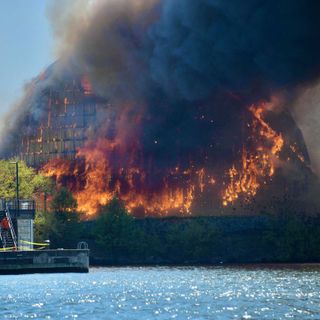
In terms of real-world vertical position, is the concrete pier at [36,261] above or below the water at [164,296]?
above

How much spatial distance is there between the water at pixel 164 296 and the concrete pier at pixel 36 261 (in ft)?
5.86

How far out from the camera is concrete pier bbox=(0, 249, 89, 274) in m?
162

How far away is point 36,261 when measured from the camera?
531 feet

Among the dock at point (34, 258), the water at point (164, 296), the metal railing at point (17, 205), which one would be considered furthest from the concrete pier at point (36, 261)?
the metal railing at point (17, 205)

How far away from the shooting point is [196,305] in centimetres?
10956

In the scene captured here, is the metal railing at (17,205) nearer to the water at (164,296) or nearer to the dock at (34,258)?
the dock at (34,258)

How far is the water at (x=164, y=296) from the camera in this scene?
10162 cm

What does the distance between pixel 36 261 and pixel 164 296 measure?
44061 millimetres

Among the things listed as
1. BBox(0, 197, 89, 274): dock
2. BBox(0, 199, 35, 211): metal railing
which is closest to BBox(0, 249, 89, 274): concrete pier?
BBox(0, 197, 89, 274): dock

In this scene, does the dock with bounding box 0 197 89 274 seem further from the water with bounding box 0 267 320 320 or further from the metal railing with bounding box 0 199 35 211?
the metal railing with bounding box 0 199 35 211

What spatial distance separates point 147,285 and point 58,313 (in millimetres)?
36978

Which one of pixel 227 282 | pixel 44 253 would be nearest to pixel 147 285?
pixel 227 282

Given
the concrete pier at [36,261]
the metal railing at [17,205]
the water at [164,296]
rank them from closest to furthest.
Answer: the water at [164,296], the concrete pier at [36,261], the metal railing at [17,205]

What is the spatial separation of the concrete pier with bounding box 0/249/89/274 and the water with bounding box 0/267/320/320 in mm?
1787
